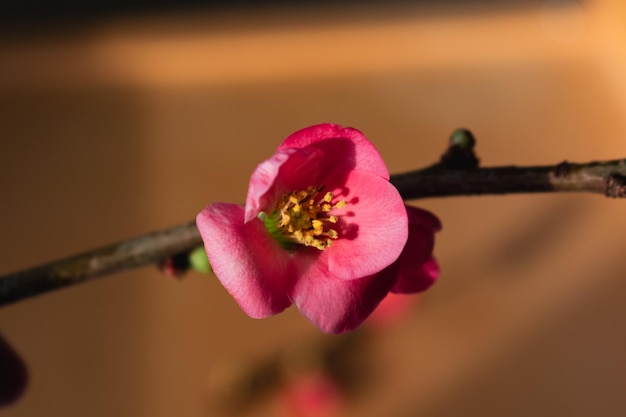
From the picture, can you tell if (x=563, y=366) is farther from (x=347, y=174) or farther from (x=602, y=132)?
(x=347, y=174)

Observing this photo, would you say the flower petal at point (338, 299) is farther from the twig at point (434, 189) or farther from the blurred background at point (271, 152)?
the blurred background at point (271, 152)

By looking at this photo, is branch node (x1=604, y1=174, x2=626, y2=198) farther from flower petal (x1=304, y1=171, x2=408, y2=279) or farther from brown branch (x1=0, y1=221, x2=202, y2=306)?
brown branch (x1=0, y1=221, x2=202, y2=306)

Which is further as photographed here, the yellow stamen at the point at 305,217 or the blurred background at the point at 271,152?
the blurred background at the point at 271,152

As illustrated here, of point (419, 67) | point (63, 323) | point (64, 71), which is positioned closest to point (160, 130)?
point (64, 71)

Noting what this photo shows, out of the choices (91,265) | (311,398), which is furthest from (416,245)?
(311,398)

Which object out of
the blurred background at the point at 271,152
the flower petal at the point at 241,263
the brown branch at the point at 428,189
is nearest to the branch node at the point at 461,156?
the brown branch at the point at 428,189

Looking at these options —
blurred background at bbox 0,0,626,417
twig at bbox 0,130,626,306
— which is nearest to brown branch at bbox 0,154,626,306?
twig at bbox 0,130,626,306
